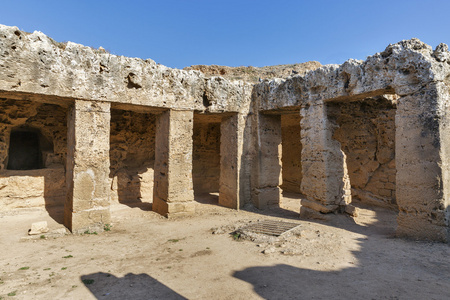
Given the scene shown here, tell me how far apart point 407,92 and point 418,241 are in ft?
9.82

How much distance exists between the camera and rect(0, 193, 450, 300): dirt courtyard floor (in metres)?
3.54

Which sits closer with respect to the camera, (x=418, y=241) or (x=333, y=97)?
(x=418, y=241)

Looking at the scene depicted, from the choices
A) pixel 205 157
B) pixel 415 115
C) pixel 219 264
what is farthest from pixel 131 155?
pixel 415 115

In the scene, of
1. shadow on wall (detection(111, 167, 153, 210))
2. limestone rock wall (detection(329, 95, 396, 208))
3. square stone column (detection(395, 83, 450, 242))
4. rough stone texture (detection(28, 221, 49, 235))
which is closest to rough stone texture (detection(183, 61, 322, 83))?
limestone rock wall (detection(329, 95, 396, 208))

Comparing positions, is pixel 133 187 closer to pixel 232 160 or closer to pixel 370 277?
pixel 232 160

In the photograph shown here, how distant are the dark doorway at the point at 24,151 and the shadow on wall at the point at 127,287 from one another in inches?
341

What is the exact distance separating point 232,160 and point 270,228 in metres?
3.04

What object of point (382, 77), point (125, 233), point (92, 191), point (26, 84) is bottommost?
point (125, 233)

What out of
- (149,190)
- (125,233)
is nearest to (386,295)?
(125,233)

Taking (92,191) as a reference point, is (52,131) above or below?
above

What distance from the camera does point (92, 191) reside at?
6305mm

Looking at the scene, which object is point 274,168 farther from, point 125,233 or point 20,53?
point 20,53

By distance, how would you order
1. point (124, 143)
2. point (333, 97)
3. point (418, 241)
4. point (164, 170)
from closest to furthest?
point (418, 241) < point (333, 97) < point (164, 170) < point (124, 143)

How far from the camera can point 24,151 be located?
10875mm
